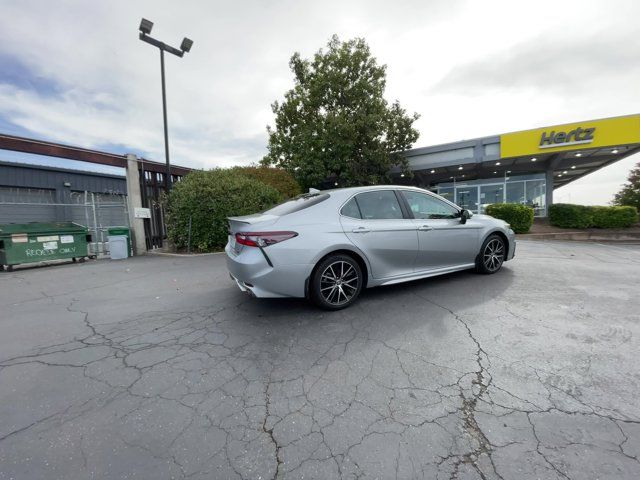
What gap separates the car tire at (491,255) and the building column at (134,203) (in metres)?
10.9

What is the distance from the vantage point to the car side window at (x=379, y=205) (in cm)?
384

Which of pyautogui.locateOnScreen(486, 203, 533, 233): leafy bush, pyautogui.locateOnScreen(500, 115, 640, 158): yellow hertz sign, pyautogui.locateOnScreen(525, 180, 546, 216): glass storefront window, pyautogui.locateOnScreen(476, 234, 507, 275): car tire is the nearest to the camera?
pyautogui.locateOnScreen(476, 234, 507, 275): car tire

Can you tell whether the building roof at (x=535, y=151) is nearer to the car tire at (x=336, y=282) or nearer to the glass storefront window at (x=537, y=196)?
the glass storefront window at (x=537, y=196)

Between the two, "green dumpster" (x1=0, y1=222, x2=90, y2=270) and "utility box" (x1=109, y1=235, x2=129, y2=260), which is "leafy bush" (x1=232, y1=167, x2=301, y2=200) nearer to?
"utility box" (x1=109, y1=235, x2=129, y2=260)

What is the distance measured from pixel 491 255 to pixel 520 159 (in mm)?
14042

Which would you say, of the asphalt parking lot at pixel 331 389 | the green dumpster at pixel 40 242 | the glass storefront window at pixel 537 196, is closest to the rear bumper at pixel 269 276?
the asphalt parking lot at pixel 331 389

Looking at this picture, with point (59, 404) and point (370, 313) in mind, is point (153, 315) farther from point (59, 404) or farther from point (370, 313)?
point (370, 313)

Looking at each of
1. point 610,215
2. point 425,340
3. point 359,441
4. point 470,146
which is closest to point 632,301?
point 425,340

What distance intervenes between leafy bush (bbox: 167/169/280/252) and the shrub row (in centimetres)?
1348

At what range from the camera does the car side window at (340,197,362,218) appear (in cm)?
368

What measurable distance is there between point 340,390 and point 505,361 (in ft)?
4.78

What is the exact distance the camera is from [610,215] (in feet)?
38.9

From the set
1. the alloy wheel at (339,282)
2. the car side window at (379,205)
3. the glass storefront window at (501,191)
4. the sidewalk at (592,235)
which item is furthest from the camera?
the glass storefront window at (501,191)

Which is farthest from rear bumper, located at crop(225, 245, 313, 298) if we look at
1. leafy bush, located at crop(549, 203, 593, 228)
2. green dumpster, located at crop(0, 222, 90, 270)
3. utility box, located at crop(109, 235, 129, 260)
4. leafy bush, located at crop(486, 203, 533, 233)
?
leafy bush, located at crop(549, 203, 593, 228)
